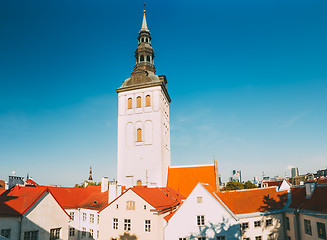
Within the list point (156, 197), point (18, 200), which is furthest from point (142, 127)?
point (18, 200)

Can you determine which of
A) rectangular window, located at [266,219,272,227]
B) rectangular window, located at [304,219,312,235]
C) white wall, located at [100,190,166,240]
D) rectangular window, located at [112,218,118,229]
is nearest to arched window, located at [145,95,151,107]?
white wall, located at [100,190,166,240]

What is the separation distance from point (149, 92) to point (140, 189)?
818 inches

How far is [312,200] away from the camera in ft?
89.3

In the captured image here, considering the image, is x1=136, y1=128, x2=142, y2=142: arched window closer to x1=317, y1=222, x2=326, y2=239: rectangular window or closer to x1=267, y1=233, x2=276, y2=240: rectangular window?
x1=267, y1=233, x2=276, y2=240: rectangular window

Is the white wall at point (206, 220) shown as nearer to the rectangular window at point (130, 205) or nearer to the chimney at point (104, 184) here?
the rectangular window at point (130, 205)

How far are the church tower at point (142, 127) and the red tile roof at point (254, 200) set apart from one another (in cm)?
1483

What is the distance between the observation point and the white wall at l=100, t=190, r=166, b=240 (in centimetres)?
A: 2917

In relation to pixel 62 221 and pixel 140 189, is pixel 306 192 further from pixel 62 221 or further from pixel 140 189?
Answer: pixel 62 221

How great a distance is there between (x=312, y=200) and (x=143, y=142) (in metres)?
28.2

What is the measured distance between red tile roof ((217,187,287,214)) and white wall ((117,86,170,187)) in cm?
1428

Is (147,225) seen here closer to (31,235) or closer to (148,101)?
(31,235)

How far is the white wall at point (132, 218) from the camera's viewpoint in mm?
29172

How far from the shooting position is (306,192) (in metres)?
29.2

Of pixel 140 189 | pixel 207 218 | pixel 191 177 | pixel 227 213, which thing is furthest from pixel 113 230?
pixel 191 177
